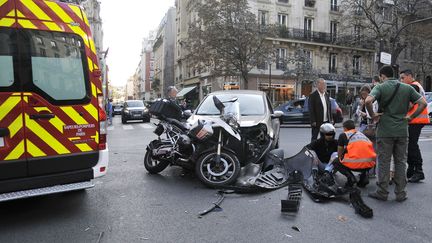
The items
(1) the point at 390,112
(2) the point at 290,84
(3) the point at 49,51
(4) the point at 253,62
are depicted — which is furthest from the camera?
(2) the point at 290,84

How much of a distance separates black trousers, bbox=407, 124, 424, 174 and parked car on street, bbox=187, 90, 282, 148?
2345 mm

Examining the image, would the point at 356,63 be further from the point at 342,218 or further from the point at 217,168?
the point at 342,218

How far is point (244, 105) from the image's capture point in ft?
25.6

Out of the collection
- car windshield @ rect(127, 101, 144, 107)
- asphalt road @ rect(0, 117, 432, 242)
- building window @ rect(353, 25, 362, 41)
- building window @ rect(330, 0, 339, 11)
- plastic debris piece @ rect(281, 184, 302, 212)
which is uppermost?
building window @ rect(330, 0, 339, 11)

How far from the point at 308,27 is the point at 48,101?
35.3 m

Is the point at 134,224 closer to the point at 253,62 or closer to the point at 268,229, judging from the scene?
the point at 268,229

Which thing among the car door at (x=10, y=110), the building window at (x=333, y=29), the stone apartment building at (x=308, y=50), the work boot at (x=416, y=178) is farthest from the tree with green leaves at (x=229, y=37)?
the car door at (x=10, y=110)

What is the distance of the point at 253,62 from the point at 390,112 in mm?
20323

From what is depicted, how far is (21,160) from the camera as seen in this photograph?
159 inches

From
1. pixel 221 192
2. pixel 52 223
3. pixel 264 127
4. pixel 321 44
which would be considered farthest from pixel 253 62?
pixel 52 223

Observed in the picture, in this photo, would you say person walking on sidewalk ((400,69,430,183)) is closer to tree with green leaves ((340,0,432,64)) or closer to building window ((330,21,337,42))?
tree with green leaves ((340,0,432,64))

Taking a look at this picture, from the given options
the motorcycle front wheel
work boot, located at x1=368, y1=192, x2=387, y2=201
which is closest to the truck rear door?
the motorcycle front wheel

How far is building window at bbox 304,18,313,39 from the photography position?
35906mm

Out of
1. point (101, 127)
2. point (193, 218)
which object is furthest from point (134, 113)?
point (193, 218)
